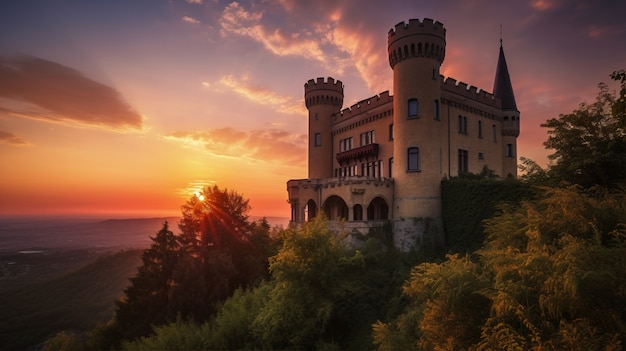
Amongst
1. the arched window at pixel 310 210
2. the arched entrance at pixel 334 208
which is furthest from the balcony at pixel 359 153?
the arched window at pixel 310 210

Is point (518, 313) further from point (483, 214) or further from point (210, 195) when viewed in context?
point (210, 195)

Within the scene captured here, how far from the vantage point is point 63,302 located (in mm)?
104062

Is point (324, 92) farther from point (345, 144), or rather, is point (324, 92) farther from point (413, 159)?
point (413, 159)

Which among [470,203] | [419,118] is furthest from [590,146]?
A: [419,118]

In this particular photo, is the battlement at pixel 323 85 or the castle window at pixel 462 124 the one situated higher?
the battlement at pixel 323 85

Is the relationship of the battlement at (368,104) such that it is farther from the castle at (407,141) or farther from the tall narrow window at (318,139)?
the tall narrow window at (318,139)

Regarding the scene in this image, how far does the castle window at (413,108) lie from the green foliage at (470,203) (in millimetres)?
6541

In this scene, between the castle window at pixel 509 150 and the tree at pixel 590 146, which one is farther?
the castle window at pixel 509 150

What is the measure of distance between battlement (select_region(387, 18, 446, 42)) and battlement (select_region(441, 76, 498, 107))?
501cm

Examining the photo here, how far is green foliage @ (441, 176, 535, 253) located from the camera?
24828 millimetres

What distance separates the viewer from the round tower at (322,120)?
43469mm

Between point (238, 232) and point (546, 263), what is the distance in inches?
1274

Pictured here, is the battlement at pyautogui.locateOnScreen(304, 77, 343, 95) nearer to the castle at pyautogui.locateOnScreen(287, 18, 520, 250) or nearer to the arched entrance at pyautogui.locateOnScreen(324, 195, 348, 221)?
the castle at pyautogui.locateOnScreen(287, 18, 520, 250)

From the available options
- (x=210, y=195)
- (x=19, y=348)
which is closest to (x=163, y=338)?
(x=210, y=195)
